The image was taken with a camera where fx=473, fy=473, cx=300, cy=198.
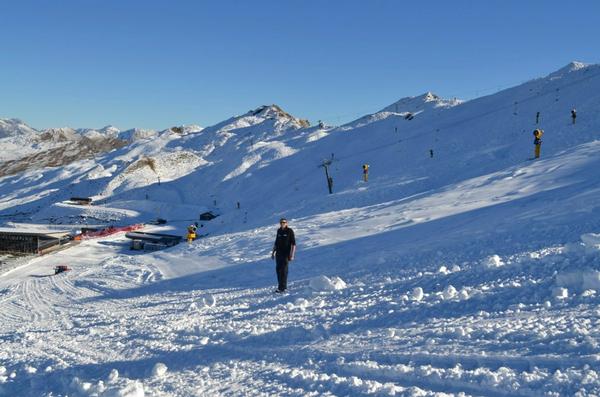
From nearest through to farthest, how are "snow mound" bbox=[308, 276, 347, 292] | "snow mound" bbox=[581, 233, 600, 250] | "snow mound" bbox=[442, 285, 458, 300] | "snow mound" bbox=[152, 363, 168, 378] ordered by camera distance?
"snow mound" bbox=[152, 363, 168, 378], "snow mound" bbox=[442, 285, 458, 300], "snow mound" bbox=[581, 233, 600, 250], "snow mound" bbox=[308, 276, 347, 292]

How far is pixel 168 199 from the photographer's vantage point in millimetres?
54594

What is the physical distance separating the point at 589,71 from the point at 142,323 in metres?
50.6

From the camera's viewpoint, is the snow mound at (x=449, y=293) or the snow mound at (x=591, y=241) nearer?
the snow mound at (x=449, y=293)

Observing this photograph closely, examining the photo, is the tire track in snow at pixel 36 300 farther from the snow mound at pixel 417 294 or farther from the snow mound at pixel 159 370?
the snow mound at pixel 417 294

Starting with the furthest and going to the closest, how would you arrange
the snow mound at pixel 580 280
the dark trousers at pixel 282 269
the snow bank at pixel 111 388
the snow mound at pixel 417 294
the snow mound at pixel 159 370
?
the dark trousers at pixel 282 269 → the snow mound at pixel 417 294 → the snow mound at pixel 580 280 → the snow mound at pixel 159 370 → the snow bank at pixel 111 388

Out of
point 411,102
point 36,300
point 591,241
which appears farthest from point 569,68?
point 36,300

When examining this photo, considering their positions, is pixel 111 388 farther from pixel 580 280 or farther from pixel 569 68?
pixel 569 68

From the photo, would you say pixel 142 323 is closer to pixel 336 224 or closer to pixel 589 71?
pixel 336 224

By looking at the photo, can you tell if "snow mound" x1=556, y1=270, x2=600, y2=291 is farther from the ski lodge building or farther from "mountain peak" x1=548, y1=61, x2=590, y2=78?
"mountain peak" x1=548, y1=61, x2=590, y2=78

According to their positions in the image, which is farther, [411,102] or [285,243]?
[411,102]

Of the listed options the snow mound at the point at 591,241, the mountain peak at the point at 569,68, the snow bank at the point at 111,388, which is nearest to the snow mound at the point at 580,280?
the snow mound at the point at 591,241

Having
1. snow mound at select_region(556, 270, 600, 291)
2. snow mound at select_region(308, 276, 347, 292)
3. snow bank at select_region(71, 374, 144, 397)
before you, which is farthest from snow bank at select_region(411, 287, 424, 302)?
snow bank at select_region(71, 374, 144, 397)

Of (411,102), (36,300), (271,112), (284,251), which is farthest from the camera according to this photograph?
(271,112)

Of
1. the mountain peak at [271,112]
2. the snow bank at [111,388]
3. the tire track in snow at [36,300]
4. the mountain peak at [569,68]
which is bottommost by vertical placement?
the snow bank at [111,388]
